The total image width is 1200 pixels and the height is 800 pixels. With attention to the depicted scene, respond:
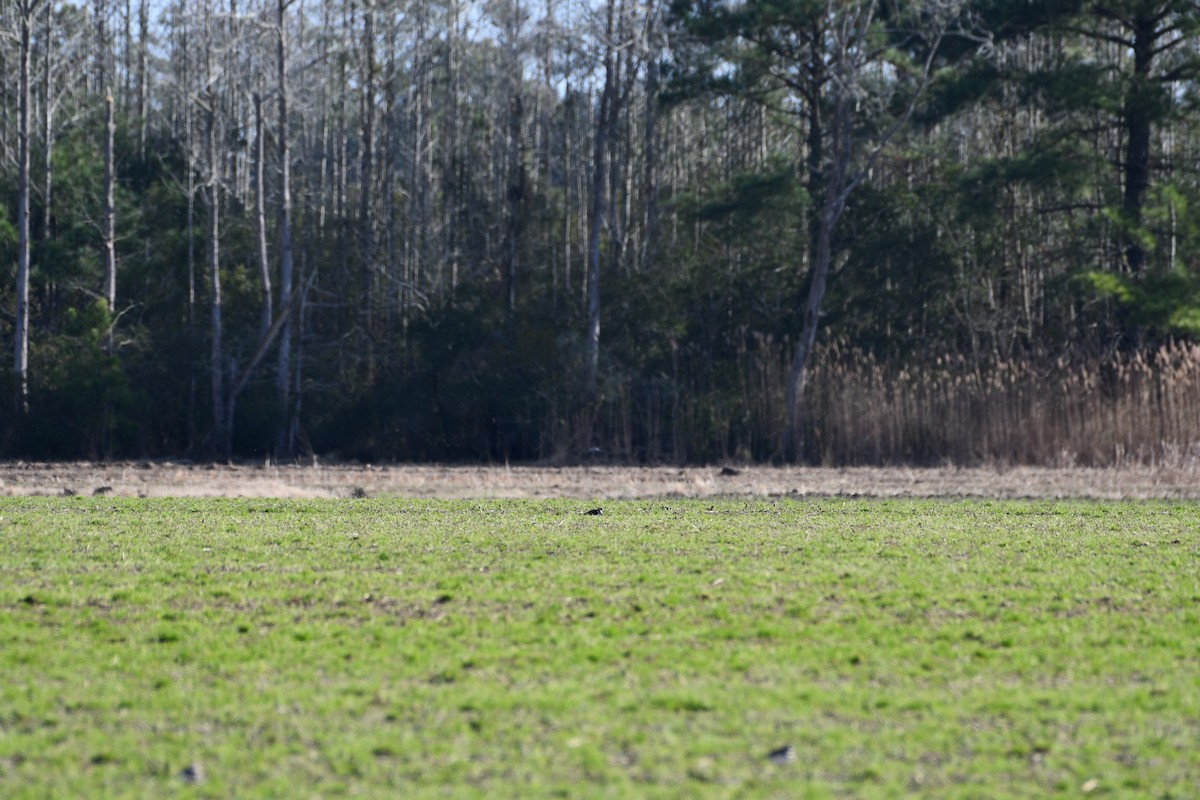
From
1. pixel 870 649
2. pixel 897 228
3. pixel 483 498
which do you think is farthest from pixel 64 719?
pixel 897 228

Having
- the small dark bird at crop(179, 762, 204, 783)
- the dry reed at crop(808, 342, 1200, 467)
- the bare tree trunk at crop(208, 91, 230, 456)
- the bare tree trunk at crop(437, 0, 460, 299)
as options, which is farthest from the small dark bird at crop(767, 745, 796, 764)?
the bare tree trunk at crop(437, 0, 460, 299)

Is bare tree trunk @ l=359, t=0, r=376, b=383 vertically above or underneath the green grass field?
above

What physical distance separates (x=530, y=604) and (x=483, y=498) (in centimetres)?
916

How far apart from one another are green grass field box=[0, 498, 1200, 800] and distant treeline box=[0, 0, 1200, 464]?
1550 cm

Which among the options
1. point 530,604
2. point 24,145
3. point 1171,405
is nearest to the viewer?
point 530,604

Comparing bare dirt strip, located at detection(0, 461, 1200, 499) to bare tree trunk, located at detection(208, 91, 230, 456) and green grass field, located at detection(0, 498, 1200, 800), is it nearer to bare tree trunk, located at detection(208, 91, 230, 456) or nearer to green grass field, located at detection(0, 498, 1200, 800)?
bare tree trunk, located at detection(208, 91, 230, 456)

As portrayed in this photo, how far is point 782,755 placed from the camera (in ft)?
19.4

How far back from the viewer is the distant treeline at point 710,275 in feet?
97.5

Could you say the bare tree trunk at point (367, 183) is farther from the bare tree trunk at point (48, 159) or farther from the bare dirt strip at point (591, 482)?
the bare dirt strip at point (591, 482)

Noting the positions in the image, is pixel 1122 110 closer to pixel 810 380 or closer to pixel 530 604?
pixel 810 380

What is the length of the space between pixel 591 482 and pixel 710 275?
49.0 feet

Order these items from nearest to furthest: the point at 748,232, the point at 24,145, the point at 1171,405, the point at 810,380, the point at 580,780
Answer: the point at 580,780, the point at 1171,405, the point at 810,380, the point at 24,145, the point at 748,232

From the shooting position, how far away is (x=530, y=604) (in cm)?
940

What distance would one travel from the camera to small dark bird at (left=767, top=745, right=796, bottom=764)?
586 centimetres
